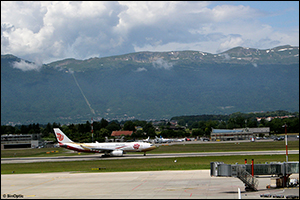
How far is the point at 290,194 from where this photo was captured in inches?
1104

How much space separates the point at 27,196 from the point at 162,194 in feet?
43.2

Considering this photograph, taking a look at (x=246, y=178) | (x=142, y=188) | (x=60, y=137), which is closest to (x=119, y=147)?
(x=60, y=137)

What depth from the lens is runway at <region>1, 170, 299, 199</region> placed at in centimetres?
2950

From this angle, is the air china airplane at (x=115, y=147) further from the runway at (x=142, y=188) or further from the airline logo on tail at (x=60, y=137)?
the runway at (x=142, y=188)

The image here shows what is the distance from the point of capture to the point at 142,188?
3338 cm

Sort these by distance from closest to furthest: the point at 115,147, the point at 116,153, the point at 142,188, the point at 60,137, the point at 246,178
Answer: the point at 246,178
the point at 142,188
the point at 116,153
the point at 115,147
the point at 60,137

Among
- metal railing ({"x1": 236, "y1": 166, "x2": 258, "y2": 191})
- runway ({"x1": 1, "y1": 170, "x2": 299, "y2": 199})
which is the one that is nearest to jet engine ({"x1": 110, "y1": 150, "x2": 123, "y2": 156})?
runway ({"x1": 1, "y1": 170, "x2": 299, "y2": 199})

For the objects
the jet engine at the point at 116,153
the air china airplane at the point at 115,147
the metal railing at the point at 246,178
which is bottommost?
the jet engine at the point at 116,153

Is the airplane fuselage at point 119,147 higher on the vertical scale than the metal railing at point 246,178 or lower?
lower

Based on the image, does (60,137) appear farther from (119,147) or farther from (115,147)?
(119,147)

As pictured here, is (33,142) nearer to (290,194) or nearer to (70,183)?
(70,183)

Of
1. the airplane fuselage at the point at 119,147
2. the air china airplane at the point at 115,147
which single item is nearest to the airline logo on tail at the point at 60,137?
the air china airplane at the point at 115,147

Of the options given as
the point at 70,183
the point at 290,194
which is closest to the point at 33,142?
the point at 70,183

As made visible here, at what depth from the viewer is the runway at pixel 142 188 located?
2950 cm
